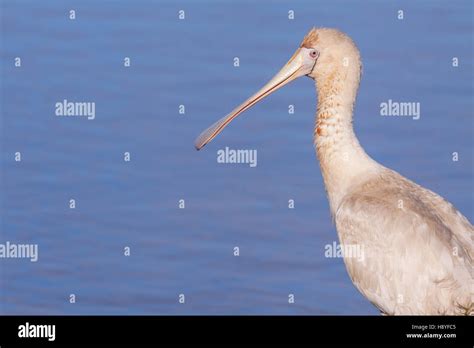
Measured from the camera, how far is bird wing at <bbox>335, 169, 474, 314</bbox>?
1070 cm

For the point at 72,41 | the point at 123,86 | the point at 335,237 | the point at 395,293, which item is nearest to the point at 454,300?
the point at 395,293

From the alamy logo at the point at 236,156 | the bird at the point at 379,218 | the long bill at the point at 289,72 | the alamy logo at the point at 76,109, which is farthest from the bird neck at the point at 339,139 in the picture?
Result: the alamy logo at the point at 76,109

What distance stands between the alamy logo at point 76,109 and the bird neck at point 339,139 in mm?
3926

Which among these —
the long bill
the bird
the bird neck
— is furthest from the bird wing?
the long bill

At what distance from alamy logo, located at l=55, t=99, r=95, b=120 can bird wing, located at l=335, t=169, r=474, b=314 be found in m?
4.33

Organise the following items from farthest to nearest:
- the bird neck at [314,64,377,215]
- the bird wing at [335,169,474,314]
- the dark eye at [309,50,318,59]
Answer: the dark eye at [309,50,318,59]
the bird neck at [314,64,377,215]
the bird wing at [335,169,474,314]

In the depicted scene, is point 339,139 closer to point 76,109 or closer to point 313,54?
point 313,54

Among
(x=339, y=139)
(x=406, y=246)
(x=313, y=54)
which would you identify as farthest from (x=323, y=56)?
(x=406, y=246)

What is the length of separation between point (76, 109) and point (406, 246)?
16.2 feet

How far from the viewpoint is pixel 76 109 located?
1504 centimetres

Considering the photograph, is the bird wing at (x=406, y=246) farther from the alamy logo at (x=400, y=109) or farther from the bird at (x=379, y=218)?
the alamy logo at (x=400, y=109)

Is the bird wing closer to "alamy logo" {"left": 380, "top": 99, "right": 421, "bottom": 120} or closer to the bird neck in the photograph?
the bird neck

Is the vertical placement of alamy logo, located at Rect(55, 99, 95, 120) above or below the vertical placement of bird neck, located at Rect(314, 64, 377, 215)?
above
